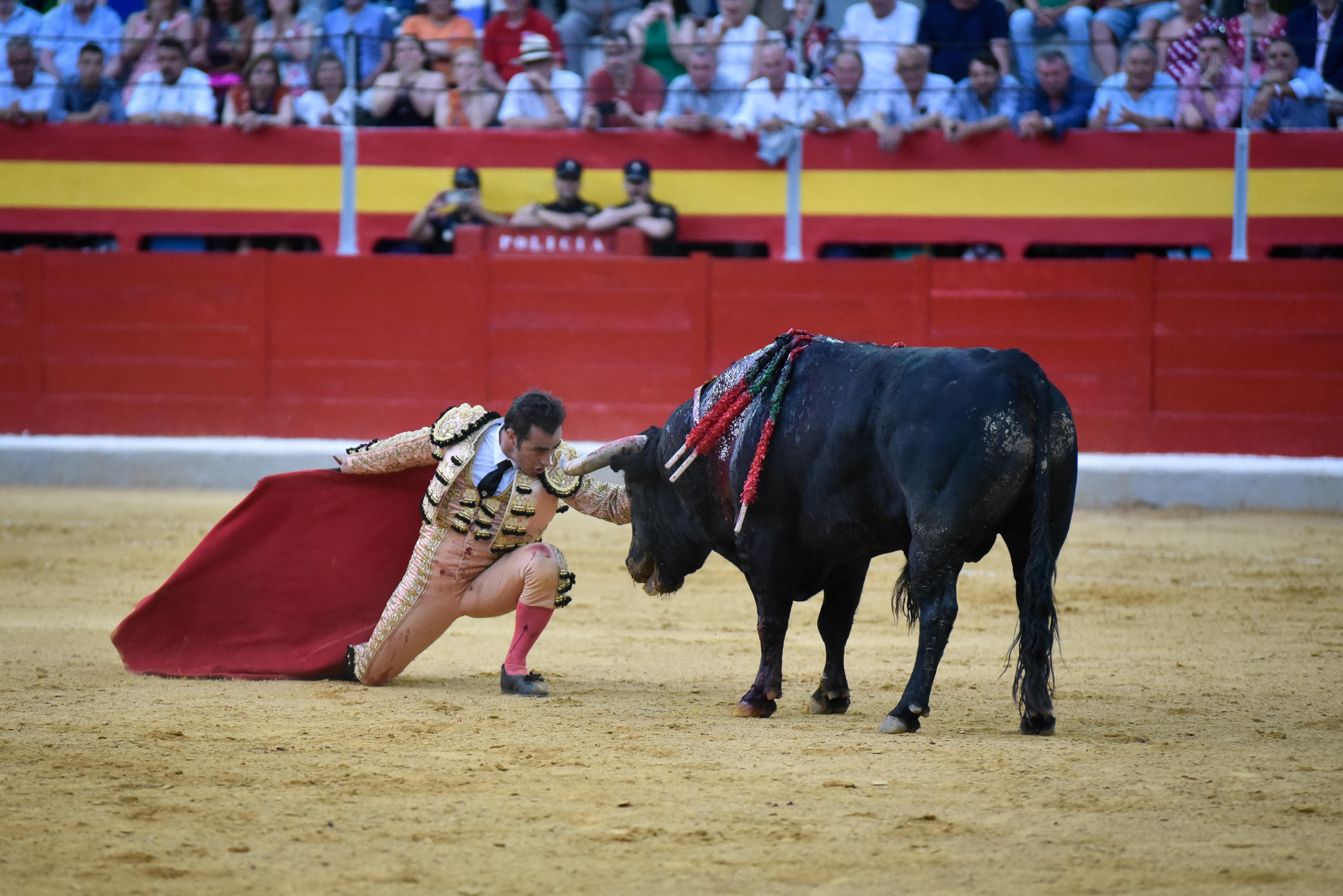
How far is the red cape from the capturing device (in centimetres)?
490

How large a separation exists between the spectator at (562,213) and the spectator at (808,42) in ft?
4.74

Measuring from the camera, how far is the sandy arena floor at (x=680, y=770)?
2.83 m

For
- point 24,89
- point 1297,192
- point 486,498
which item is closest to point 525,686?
point 486,498

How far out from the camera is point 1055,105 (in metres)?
9.22

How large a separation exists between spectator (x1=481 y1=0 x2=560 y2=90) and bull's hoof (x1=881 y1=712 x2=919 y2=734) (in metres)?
6.56

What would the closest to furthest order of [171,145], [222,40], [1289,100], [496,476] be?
[496,476] < [1289,100] < [222,40] < [171,145]

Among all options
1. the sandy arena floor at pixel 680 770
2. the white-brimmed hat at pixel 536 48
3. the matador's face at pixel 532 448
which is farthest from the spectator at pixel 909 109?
the matador's face at pixel 532 448

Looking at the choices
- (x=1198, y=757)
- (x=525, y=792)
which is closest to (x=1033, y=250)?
(x=1198, y=757)

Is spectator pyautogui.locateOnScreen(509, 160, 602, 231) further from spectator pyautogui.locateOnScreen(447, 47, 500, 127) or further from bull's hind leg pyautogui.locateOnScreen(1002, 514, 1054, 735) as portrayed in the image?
bull's hind leg pyautogui.locateOnScreen(1002, 514, 1054, 735)

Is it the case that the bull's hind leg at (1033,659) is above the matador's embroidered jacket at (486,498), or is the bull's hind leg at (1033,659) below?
below

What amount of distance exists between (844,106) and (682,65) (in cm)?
105

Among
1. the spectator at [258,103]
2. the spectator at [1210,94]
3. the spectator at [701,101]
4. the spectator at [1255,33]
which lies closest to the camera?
the spectator at [1255,33]

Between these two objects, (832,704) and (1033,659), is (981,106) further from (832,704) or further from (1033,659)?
(1033,659)

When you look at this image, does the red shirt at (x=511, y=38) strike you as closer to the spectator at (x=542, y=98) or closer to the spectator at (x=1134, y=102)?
the spectator at (x=542, y=98)
